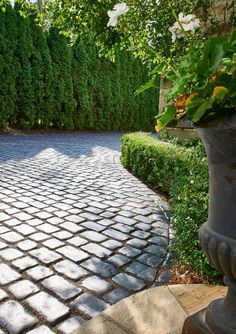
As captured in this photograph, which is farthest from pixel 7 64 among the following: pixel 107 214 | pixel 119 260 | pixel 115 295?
pixel 115 295

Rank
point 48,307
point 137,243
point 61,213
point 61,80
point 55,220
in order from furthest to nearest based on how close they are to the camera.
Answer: point 61,80 < point 61,213 < point 55,220 < point 137,243 < point 48,307

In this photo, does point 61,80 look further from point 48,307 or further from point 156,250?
point 48,307

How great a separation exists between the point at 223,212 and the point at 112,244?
1.83 meters

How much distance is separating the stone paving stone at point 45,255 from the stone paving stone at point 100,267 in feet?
0.84

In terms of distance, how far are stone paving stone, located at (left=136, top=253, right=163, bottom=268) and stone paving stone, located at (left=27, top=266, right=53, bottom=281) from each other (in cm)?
77

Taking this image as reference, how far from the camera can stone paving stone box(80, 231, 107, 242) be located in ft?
9.94

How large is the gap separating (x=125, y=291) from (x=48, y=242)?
988 millimetres

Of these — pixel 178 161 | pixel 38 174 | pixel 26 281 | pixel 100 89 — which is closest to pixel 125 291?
pixel 26 281

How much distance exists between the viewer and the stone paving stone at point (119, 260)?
259cm

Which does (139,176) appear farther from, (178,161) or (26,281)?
(26,281)

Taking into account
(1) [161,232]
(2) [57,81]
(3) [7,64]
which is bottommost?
(1) [161,232]

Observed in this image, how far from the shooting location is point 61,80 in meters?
12.8

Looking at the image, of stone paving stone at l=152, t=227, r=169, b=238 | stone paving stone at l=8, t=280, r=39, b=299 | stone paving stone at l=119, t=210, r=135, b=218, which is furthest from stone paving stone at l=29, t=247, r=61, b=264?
stone paving stone at l=119, t=210, r=135, b=218

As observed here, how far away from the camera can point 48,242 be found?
289 centimetres
